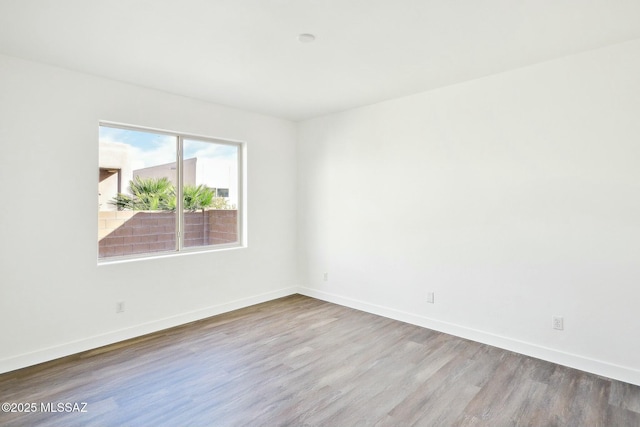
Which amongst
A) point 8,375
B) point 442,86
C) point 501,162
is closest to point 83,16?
point 8,375

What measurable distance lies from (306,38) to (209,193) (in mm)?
2457

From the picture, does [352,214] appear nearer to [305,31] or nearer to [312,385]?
[312,385]

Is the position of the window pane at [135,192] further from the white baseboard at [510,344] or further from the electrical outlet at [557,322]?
the electrical outlet at [557,322]

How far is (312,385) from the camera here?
8.41ft

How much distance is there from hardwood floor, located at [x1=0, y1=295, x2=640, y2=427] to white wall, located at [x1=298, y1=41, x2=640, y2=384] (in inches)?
14.4

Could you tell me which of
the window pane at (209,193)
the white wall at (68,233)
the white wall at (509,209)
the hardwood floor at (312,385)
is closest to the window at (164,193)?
the window pane at (209,193)

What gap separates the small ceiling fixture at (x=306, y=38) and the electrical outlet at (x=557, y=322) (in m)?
3.06

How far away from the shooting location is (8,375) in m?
2.73

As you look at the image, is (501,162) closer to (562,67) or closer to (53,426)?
(562,67)

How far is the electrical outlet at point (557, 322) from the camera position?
9.48ft

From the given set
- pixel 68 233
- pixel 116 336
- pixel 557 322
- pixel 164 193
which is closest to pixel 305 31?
pixel 164 193

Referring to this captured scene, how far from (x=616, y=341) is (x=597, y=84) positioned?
204cm

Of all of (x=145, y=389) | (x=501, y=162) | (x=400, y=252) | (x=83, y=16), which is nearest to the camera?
(x=83, y=16)

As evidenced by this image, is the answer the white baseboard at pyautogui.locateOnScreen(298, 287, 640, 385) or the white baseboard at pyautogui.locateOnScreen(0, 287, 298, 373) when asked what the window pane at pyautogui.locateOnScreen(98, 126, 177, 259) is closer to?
the white baseboard at pyautogui.locateOnScreen(0, 287, 298, 373)
